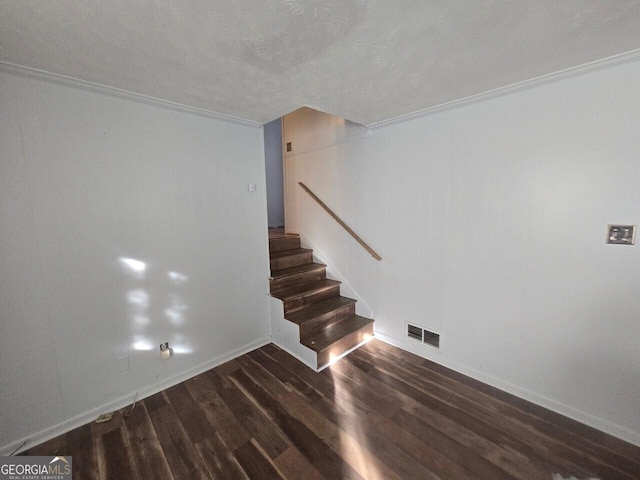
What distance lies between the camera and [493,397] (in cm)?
208

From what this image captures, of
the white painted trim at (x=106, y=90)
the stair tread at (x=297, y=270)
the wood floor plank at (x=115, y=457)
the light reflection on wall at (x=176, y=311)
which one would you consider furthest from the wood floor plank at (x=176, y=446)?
the white painted trim at (x=106, y=90)

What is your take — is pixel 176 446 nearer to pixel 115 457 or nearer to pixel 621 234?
pixel 115 457

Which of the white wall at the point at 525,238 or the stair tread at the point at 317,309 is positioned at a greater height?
the white wall at the point at 525,238

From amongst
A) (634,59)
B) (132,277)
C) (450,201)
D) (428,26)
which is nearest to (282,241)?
(132,277)

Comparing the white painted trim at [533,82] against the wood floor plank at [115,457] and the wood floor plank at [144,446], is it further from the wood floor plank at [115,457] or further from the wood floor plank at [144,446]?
the wood floor plank at [115,457]

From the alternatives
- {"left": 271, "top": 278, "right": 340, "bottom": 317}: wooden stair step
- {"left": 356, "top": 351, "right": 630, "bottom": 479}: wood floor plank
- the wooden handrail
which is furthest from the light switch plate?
{"left": 271, "top": 278, "right": 340, "bottom": 317}: wooden stair step

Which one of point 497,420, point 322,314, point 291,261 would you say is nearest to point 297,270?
point 291,261

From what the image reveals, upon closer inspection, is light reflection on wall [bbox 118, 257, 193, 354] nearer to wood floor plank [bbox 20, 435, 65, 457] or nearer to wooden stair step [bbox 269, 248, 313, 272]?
wood floor plank [bbox 20, 435, 65, 457]

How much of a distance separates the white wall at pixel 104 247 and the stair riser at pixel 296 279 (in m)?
0.52

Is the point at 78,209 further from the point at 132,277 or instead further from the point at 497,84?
the point at 497,84

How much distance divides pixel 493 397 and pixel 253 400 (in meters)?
1.94

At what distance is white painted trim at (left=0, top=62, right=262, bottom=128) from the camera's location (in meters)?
1.56

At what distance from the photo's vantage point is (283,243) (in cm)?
378

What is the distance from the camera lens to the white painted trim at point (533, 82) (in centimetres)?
155
